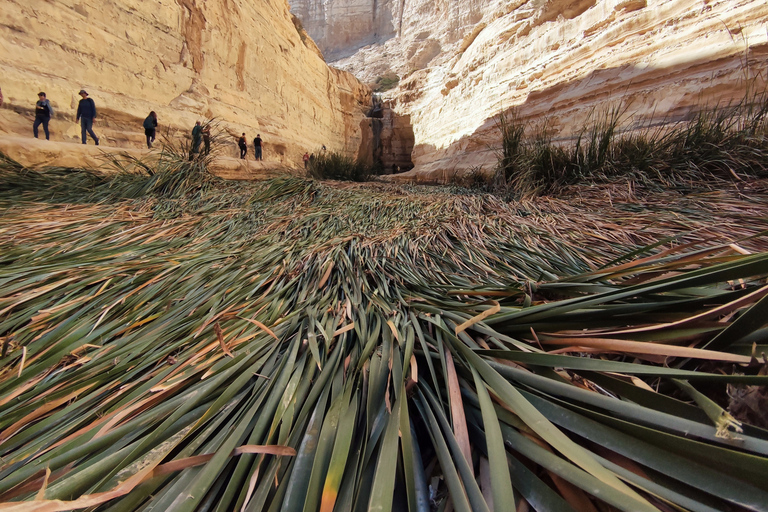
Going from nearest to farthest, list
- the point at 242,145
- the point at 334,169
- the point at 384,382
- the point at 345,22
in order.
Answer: the point at 384,382 < the point at 334,169 < the point at 242,145 < the point at 345,22

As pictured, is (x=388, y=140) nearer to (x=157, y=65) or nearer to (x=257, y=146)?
(x=257, y=146)

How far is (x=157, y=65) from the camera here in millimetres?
5035

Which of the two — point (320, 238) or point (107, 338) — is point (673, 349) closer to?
point (107, 338)

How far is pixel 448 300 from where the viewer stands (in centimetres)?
75

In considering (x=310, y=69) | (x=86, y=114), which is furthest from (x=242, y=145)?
(x=310, y=69)

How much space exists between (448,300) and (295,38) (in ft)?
36.9

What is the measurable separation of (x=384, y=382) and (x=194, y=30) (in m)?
8.02

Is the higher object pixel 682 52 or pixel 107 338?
pixel 682 52

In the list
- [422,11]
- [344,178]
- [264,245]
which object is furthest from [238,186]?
[422,11]

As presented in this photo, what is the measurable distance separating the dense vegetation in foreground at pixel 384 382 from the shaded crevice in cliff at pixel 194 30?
6612 mm

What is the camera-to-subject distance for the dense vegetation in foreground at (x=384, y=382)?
0.98 ft

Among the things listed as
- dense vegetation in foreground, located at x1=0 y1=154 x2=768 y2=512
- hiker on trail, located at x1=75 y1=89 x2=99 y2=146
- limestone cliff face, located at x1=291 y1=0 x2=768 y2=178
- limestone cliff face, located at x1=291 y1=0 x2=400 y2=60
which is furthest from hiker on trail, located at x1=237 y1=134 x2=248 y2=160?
limestone cliff face, located at x1=291 y1=0 x2=400 y2=60

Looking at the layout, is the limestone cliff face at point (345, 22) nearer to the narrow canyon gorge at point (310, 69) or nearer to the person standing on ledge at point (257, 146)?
the narrow canyon gorge at point (310, 69)

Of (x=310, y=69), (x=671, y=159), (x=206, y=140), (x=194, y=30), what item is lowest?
(x=671, y=159)
